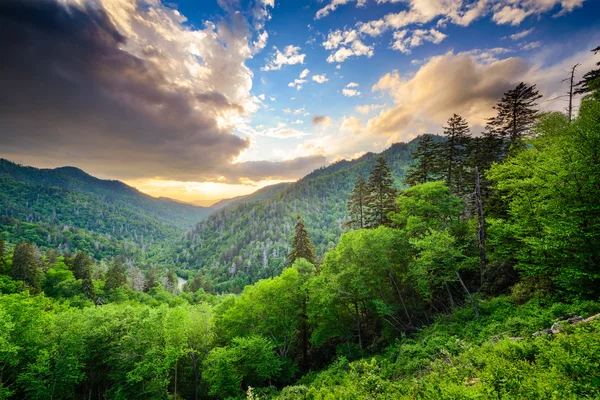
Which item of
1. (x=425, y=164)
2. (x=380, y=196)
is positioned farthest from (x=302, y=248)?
(x=425, y=164)

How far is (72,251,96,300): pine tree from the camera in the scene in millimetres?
62344

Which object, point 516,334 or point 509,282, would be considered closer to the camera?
point 516,334

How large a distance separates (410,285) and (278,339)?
16.4 m

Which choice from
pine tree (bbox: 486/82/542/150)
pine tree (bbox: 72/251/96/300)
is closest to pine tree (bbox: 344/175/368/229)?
pine tree (bbox: 486/82/542/150)

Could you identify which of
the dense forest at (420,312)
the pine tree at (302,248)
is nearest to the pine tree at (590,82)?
the dense forest at (420,312)

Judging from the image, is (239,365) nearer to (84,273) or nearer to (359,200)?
(359,200)

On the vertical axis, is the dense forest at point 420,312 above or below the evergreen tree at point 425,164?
below

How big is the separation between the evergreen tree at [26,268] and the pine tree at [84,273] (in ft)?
29.5

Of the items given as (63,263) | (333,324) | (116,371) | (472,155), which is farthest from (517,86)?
(63,263)

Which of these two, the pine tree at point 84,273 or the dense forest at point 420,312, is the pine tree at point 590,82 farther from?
the pine tree at point 84,273

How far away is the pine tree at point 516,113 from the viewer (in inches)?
1011

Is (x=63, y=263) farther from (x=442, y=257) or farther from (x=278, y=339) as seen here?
(x=442, y=257)

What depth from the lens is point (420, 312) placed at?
861 inches

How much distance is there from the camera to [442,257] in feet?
55.3
